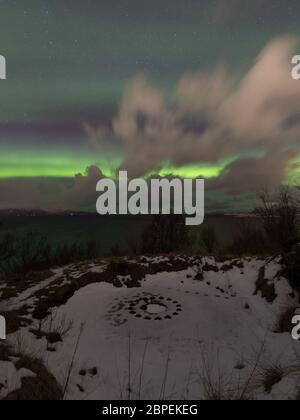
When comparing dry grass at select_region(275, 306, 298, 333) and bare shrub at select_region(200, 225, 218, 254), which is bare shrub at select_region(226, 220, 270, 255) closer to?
bare shrub at select_region(200, 225, 218, 254)

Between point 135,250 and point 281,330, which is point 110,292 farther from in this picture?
point 135,250

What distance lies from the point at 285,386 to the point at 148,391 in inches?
75.2

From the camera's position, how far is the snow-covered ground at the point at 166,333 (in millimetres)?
4641

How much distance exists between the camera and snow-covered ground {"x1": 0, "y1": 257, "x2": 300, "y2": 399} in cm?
464

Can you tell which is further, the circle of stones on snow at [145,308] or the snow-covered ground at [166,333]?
the circle of stones on snow at [145,308]

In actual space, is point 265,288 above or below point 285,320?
above

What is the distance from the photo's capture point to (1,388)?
12.4 ft

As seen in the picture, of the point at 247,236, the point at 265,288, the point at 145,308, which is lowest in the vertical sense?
the point at 145,308

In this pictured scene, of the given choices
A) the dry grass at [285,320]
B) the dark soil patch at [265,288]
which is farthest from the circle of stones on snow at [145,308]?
the dark soil patch at [265,288]

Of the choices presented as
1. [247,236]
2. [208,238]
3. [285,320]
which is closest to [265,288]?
[285,320]

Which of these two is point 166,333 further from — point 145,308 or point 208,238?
point 208,238

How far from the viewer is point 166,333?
6.63 meters

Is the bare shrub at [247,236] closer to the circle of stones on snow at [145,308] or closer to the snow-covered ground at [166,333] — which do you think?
the snow-covered ground at [166,333]
